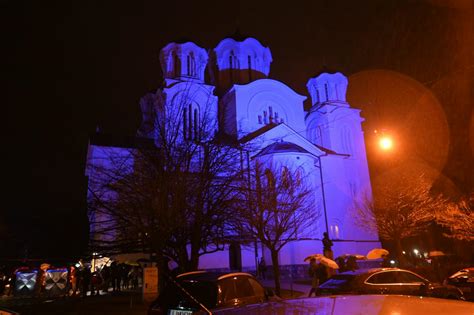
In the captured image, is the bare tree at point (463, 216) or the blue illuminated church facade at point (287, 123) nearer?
the bare tree at point (463, 216)

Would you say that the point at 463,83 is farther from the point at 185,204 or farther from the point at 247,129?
the point at 247,129

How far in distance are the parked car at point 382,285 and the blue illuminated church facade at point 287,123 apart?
18.5m

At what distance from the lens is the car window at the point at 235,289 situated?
7.41 m

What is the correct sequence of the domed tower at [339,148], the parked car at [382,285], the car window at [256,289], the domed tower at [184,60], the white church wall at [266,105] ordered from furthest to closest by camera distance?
1. the domed tower at [184,60]
2. the white church wall at [266,105]
3. the domed tower at [339,148]
4. the parked car at [382,285]
5. the car window at [256,289]

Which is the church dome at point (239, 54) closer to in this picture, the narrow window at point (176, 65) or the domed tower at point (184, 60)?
the domed tower at point (184, 60)

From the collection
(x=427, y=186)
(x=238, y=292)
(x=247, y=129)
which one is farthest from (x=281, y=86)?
(x=238, y=292)

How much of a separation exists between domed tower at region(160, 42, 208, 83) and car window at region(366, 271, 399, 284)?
94.0ft

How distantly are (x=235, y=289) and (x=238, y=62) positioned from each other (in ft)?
117

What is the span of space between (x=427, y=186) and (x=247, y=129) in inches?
622

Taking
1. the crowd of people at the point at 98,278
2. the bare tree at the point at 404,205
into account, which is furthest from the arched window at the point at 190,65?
the bare tree at the point at 404,205

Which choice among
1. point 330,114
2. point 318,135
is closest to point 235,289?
point 330,114

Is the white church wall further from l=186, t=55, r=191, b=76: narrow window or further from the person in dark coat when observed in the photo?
the person in dark coat

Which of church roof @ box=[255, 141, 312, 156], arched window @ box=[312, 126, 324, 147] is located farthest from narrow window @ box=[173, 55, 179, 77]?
arched window @ box=[312, 126, 324, 147]

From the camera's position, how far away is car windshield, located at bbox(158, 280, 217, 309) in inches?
282
